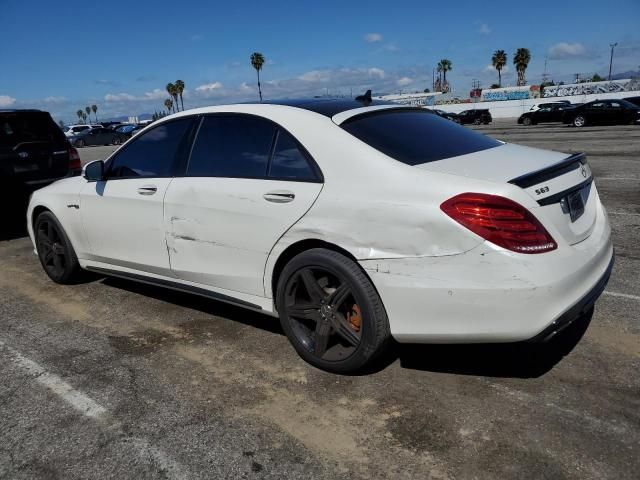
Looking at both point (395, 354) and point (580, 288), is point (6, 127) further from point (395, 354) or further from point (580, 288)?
point (580, 288)

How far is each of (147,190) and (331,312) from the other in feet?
6.00

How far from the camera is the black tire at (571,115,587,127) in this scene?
1080 inches

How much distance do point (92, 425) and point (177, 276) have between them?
1378 mm

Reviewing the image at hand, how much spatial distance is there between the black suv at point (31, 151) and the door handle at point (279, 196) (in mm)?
5717

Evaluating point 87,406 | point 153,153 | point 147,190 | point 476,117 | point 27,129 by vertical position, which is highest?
point 27,129

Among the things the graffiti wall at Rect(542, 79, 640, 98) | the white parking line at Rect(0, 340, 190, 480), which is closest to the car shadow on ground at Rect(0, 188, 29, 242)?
the white parking line at Rect(0, 340, 190, 480)

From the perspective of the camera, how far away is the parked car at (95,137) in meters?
39.6

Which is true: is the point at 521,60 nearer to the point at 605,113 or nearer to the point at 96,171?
the point at 605,113

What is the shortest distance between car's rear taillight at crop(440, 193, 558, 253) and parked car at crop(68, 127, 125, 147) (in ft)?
132

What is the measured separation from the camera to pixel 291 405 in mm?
3012

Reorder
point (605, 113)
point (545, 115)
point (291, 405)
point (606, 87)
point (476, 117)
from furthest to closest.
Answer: point (606, 87), point (476, 117), point (545, 115), point (605, 113), point (291, 405)

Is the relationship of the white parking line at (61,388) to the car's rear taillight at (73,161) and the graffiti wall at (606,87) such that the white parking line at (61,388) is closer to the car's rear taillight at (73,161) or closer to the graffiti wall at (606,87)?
the car's rear taillight at (73,161)

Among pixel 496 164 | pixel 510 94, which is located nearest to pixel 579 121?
pixel 496 164

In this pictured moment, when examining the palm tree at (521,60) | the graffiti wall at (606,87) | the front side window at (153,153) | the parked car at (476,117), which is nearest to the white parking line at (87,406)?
the front side window at (153,153)
